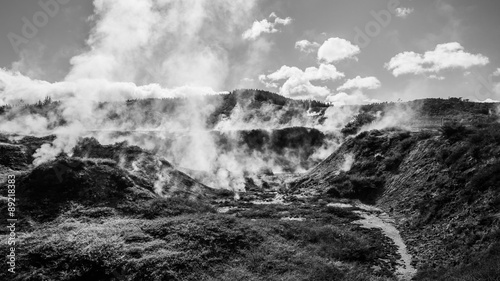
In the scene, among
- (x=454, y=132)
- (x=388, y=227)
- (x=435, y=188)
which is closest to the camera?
(x=388, y=227)

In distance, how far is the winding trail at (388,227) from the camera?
612 inches

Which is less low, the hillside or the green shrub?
the green shrub

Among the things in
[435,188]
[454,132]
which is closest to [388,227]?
[435,188]

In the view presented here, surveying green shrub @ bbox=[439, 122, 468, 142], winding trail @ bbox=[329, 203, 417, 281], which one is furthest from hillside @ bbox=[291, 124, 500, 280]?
winding trail @ bbox=[329, 203, 417, 281]

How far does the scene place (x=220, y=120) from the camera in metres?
98.4

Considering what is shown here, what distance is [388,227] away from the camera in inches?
896

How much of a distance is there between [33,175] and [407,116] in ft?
242

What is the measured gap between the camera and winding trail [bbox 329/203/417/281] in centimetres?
1554

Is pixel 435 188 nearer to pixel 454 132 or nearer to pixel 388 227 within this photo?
pixel 388 227

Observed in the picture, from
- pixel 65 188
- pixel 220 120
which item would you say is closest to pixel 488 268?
pixel 65 188

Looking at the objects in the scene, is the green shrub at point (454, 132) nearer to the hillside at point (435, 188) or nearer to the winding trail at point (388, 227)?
the hillside at point (435, 188)

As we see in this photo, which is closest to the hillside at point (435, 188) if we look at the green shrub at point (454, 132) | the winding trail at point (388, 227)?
the green shrub at point (454, 132)

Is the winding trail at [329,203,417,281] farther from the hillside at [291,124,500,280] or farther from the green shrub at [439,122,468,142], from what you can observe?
the green shrub at [439,122,468,142]

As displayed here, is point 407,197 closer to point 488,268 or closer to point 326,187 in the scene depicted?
point 326,187
